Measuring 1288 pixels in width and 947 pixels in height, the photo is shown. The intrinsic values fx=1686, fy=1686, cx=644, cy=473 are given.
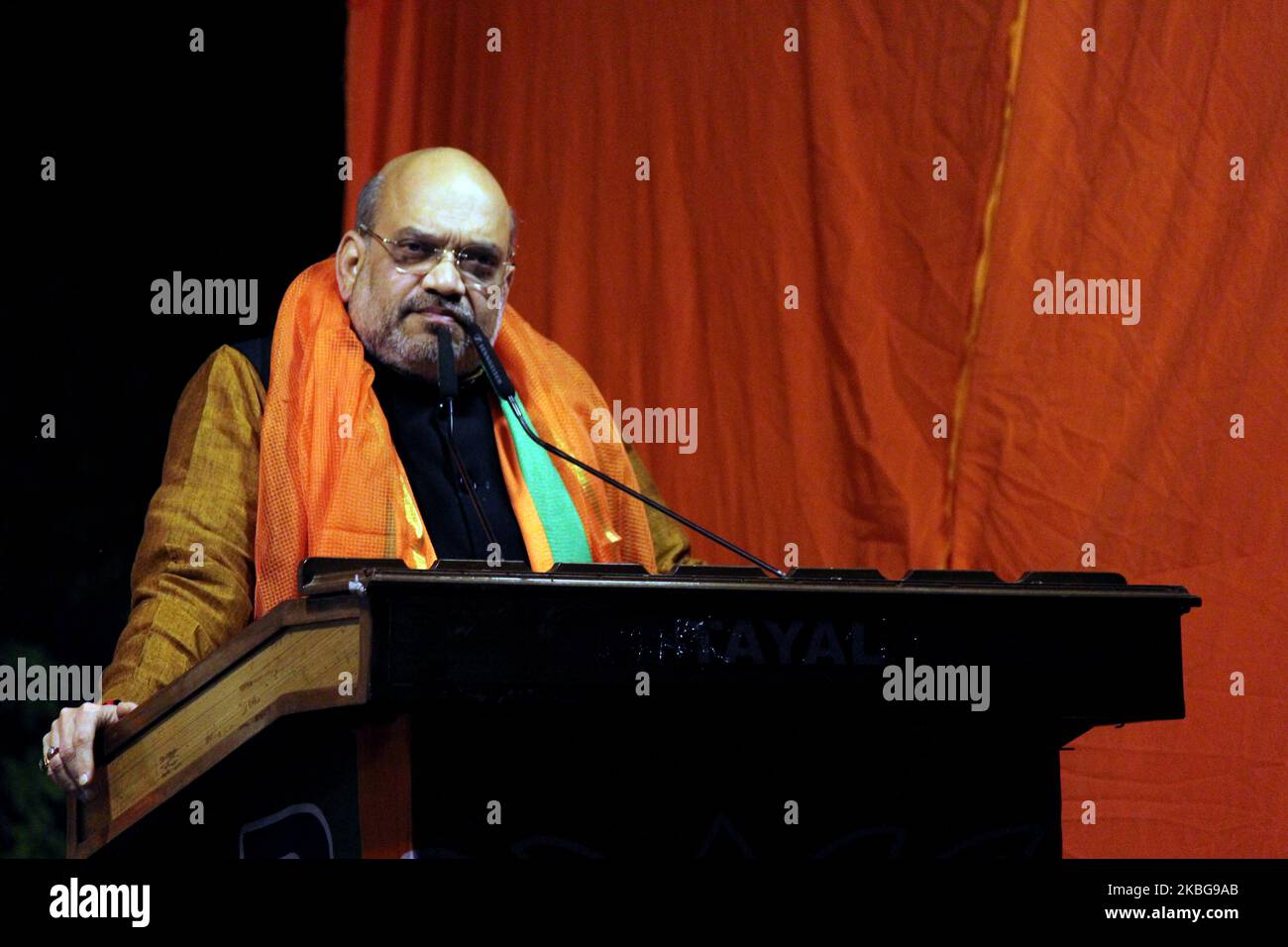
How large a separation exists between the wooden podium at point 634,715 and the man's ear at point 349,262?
873 millimetres

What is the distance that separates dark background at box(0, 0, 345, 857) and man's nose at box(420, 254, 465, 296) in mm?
596

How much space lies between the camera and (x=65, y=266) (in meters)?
2.60

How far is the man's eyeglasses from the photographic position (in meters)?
2.18

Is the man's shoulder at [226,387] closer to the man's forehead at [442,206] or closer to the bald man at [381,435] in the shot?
the bald man at [381,435]

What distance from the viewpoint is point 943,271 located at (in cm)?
268

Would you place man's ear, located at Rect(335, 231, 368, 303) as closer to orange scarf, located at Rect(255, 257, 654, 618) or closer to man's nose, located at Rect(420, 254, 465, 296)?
orange scarf, located at Rect(255, 257, 654, 618)

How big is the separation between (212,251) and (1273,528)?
167 centimetres

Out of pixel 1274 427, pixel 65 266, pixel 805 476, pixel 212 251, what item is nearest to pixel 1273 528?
pixel 1274 427
